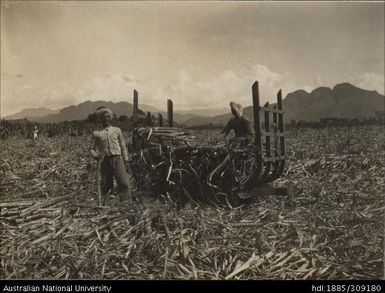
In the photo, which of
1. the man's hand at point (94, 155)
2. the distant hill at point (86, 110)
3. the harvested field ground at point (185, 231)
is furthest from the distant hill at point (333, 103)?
the man's hand at point (94, 155)

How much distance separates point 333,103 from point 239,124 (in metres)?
1.61

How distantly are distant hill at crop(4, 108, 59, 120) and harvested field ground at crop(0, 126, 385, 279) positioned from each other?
0.40 meters

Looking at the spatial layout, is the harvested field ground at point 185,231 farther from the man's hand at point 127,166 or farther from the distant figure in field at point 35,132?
the man's hand at point 127,166

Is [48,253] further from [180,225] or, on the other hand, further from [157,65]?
[157,65]

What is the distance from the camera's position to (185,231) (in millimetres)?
4148

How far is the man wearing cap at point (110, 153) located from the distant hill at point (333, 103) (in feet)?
3.82

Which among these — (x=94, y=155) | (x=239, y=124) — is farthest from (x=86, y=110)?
(x=239, y=124)

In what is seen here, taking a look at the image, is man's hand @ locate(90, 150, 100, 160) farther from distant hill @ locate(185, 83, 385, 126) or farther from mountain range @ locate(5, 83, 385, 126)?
distant hill @ locate(185, 83, 385, 126)

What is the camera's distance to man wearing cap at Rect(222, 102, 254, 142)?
494cm

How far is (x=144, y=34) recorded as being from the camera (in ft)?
16.1

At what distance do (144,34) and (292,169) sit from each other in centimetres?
291

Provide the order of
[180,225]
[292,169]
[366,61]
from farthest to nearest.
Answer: [292,169] → [366,61] → [180,225]
